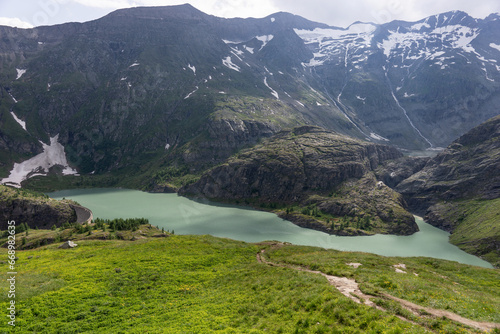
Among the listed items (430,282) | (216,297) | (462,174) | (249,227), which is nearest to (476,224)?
(462,174)

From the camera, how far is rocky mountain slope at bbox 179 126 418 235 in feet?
373

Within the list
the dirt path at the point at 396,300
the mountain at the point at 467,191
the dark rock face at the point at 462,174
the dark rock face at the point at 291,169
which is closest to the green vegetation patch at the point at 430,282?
the dirt path at the point at 396,300

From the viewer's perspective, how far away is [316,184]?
14425cm

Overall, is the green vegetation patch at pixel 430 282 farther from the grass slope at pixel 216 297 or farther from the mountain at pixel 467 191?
the mountain at pixel 467 191

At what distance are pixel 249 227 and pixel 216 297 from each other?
3240 inches

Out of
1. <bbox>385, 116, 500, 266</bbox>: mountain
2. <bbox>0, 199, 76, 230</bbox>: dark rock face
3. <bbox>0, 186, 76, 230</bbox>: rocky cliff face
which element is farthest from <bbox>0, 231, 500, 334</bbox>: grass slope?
<bbox>0, 186, 76, 230</bbox>: rocky cliff face

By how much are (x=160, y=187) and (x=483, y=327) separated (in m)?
184

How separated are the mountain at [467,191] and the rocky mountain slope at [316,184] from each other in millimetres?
14455

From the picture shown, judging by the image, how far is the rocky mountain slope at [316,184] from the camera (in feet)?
373

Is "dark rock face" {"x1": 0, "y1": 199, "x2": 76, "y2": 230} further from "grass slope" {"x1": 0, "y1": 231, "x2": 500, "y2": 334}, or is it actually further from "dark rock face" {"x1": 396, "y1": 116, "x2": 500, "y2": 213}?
"dark rock face" {"x1": 396, "y1": 116, "x2": 500, "y2": 213}

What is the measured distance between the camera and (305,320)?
16031mm

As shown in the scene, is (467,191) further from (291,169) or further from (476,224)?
(291,169)

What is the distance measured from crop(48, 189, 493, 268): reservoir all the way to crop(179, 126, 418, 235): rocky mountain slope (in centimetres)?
812

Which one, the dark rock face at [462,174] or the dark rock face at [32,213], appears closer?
the dark rock face at [32,213]
